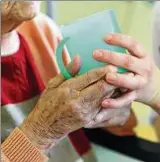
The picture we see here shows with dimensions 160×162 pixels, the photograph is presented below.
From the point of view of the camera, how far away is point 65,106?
0.67 metres

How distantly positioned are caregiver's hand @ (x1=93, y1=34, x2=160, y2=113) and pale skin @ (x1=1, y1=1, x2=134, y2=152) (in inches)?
0.7

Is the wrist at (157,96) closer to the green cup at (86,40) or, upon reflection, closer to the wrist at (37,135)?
the green cup at (86,40)

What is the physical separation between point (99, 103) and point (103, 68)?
0.08 metres

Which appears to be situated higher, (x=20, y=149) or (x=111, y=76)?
(x=111, y=76)

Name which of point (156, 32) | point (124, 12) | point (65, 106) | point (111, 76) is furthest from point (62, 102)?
point (124, 12)

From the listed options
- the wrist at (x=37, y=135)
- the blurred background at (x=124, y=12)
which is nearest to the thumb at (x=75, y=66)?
the wrist at (x=37, y=135)

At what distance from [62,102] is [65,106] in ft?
0.04

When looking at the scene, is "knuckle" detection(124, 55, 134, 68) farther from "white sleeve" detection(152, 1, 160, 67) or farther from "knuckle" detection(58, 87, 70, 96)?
"white sleeve" detection(152, 1, 160, 67)

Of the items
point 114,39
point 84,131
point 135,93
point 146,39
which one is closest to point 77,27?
point 114,39

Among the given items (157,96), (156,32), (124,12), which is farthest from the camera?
(124,12)

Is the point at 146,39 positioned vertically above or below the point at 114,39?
below

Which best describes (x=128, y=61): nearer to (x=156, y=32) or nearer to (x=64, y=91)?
(x=64, y=91)

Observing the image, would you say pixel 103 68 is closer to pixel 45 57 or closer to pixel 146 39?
pixel 45 57

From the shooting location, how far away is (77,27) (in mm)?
671
